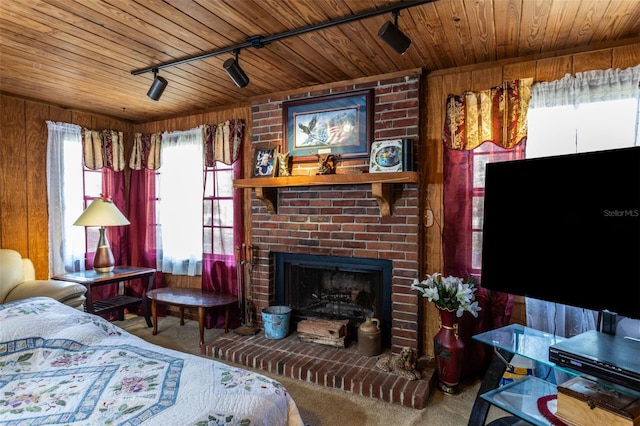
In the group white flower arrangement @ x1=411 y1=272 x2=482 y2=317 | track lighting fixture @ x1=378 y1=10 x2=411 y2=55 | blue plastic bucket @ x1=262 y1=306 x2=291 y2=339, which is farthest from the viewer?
blue plastic bucket @ x1=262 y1=306 x2=291 y2=339

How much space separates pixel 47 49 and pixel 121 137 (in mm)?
1772

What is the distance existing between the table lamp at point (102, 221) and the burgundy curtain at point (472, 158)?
299 cm

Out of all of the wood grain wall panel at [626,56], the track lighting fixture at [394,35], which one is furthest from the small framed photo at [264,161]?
the wood grain wall panel at [626,56]

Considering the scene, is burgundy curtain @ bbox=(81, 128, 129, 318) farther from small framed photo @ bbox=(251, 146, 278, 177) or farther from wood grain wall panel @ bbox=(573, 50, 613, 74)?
wood grain wall panel @ bbox=(573, 50, 613, 74)

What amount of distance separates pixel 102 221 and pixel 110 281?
0.56m

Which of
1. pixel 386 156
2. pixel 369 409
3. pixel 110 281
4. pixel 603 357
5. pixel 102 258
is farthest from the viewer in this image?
pixel 102 258

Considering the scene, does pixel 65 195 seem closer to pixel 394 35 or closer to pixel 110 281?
pixel 110 281

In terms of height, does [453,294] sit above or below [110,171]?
below

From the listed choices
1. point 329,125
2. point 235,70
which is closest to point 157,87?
point 235,70

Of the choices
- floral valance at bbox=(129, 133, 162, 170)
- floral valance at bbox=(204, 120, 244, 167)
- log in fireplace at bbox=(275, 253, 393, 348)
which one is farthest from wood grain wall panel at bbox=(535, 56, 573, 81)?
floral valance at bbox=(129, 133, 162, 170)

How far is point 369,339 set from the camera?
275 cm

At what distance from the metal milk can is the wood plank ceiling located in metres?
1.94

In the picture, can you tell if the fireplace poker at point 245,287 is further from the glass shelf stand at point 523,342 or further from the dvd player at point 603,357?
the dvd player at point 603,357

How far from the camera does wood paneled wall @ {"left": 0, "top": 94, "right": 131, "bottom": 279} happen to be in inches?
126
